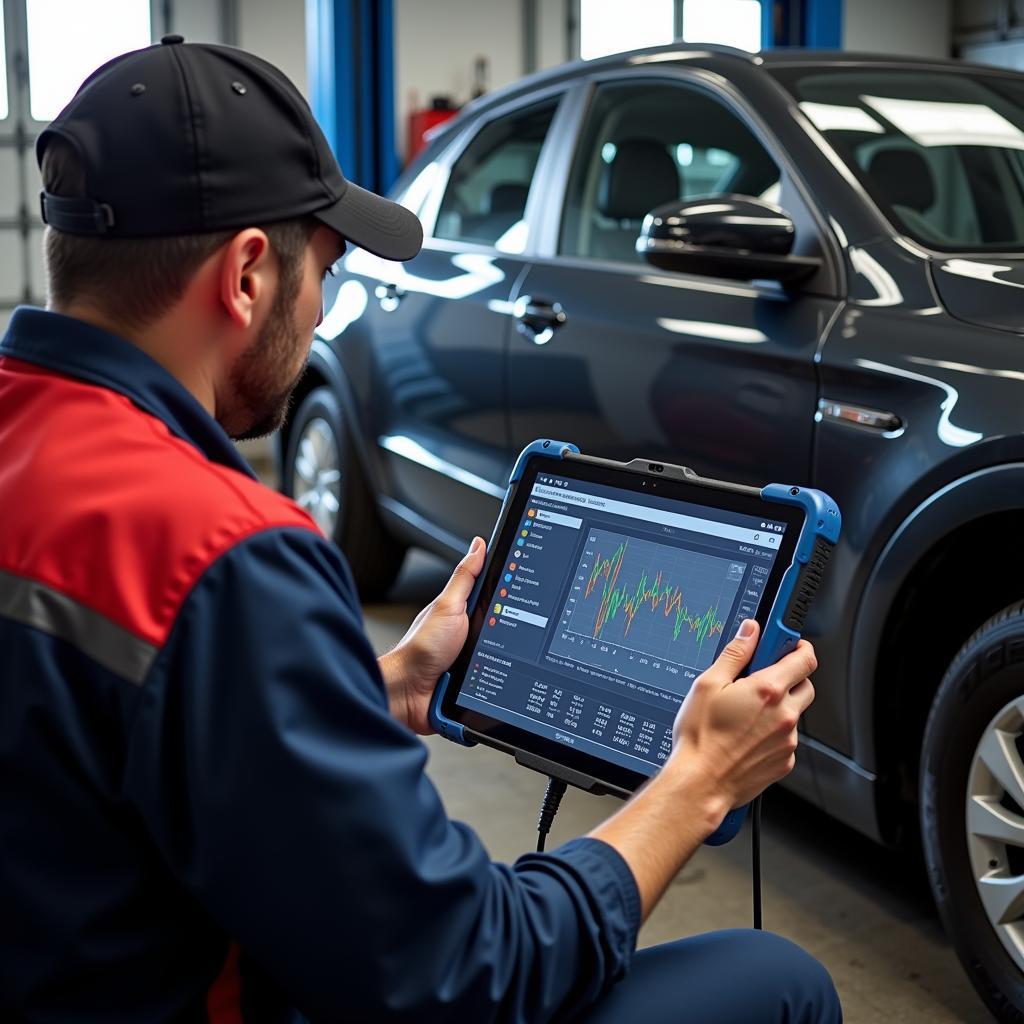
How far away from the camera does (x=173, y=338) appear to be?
1015 mm

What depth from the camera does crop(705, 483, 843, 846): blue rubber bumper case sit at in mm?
1232

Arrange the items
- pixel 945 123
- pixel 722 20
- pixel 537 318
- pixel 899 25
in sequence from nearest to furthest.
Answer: pixel 945 123 → pixel 537 318 → pixel 722 20 → pixel 899 25

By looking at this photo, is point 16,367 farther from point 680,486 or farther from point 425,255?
point 425,255

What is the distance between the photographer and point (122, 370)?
0.98 metres

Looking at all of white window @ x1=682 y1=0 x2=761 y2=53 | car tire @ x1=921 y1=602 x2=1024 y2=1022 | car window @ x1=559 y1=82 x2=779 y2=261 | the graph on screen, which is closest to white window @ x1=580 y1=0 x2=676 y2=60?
white window @ x1=682 y1=0 x2=761 y2=53

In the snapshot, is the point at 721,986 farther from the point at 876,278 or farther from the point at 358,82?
the point at 358,82

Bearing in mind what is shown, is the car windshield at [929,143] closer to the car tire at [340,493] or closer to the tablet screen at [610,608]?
the tablet screen at [610,608]

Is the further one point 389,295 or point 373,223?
point 389,295

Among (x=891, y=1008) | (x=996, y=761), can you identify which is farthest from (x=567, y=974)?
(x=891, y=1008)

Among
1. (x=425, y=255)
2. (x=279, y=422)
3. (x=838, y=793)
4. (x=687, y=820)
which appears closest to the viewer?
(x=687, y=820)

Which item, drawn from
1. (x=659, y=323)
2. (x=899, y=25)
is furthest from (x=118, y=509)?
(x=899, y=25)

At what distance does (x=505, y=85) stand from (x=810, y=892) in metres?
5.74

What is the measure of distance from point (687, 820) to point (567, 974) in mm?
167

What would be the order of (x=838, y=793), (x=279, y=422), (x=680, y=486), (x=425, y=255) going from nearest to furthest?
1. (x=279, y=422)
2. (x=680, y=486)
3. (x=838, y=793)
4. (x=425, y=255)
